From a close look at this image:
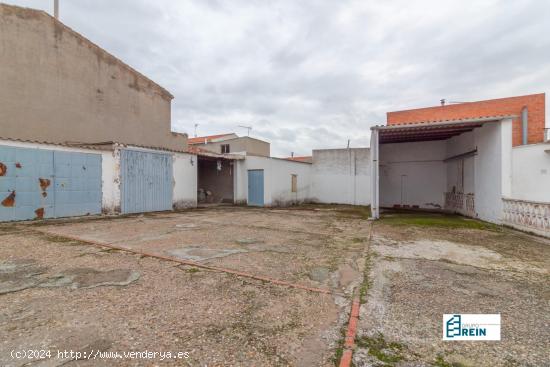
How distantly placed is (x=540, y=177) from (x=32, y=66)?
18.7m

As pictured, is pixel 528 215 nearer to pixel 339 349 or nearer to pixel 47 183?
pixel 339 349

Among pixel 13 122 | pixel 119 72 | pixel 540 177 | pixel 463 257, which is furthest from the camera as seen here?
pixel 119 72

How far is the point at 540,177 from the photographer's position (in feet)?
28.9

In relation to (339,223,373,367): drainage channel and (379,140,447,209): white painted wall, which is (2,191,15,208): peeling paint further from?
(379,140,447,209): white painted wall

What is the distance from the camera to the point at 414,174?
54.2 ft

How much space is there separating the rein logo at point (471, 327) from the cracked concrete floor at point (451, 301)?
63 millimetres

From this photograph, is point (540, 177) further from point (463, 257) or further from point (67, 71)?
point (67, 71)

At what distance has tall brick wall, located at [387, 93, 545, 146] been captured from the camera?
15008mm

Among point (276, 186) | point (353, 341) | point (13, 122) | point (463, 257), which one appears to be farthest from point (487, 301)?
point (13, 122)

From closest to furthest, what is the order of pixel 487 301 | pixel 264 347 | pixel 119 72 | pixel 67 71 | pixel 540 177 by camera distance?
1. pixel 264 347
2. pixel 487 301
3. pixel 540 177
4. pixel 67 71
5. pixel 119 72

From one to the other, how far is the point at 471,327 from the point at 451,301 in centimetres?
57

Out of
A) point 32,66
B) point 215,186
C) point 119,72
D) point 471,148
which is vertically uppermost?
point 119,72

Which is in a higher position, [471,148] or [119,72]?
[119,72]

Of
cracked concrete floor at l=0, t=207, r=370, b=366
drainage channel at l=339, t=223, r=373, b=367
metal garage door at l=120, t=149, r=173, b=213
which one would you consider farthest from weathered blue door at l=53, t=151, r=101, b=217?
drainage channel at l=339, t=223, r=373, b=367
